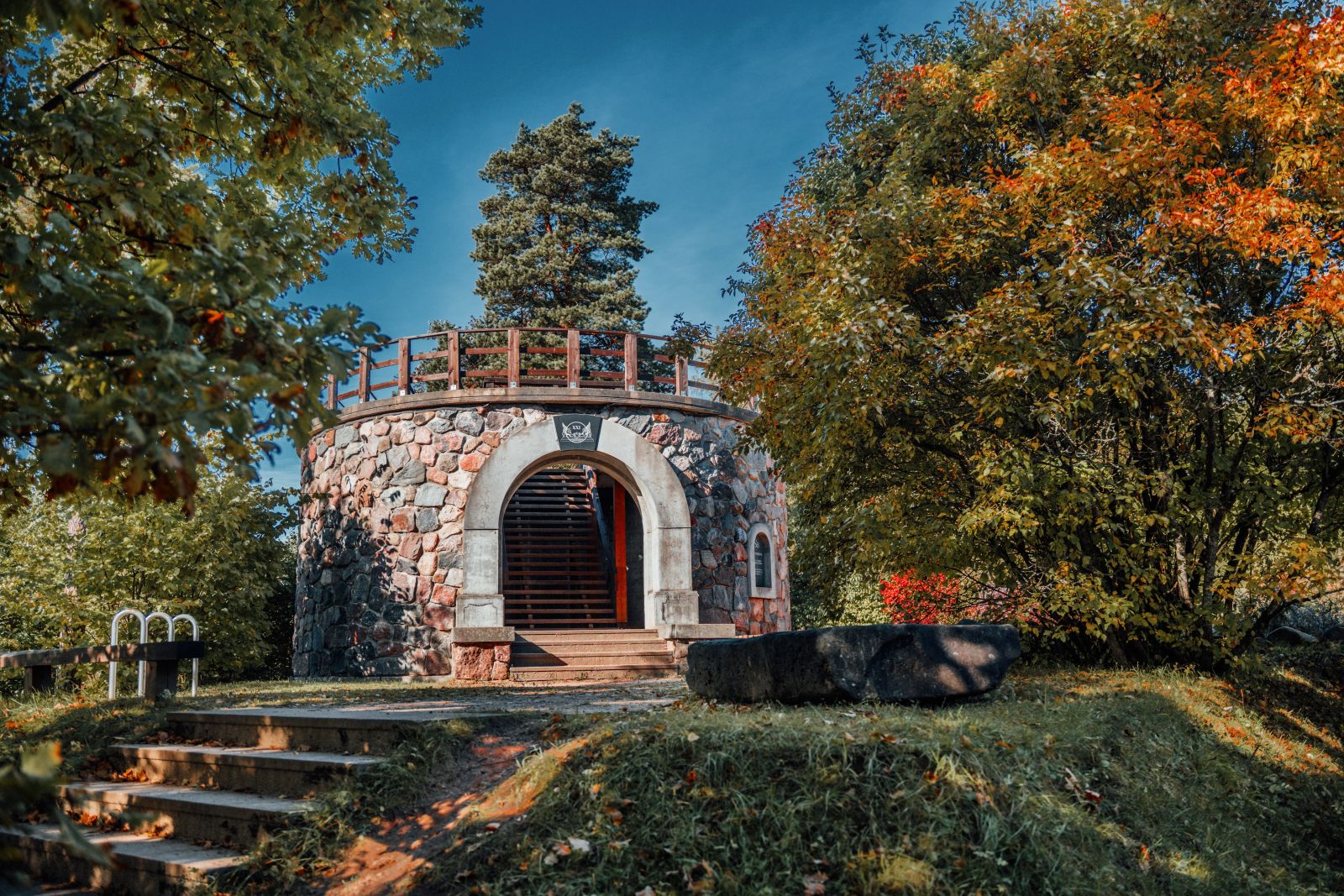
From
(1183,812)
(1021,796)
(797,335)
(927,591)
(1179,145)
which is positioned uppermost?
(1179,145)

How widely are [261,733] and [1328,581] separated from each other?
287 inches

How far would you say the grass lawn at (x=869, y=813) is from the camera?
3375 millimetres

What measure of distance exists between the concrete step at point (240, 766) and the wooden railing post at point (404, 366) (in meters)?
8.07

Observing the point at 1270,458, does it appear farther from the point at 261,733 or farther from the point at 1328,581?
the point at 261,733

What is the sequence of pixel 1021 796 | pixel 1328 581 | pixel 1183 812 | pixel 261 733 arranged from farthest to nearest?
pixel 1328 581, pixel 261 733, pixel 1183 812, pixel 1021 796

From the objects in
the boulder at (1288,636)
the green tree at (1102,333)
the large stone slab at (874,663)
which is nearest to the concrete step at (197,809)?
the large stone slab at (874,663)

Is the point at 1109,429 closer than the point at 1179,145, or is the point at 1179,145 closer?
the point at 1179,145

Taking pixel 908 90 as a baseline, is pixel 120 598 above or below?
below

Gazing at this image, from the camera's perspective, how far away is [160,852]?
14.2 feet

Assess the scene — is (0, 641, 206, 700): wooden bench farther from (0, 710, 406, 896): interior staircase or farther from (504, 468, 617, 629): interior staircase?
(504, 468, 617, 629): interior staircase

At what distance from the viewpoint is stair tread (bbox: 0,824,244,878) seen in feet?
13.1

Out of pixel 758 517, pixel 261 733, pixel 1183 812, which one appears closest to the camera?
pixel 1183 812

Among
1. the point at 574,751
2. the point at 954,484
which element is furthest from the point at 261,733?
the point at 954,484

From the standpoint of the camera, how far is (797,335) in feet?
27.6
